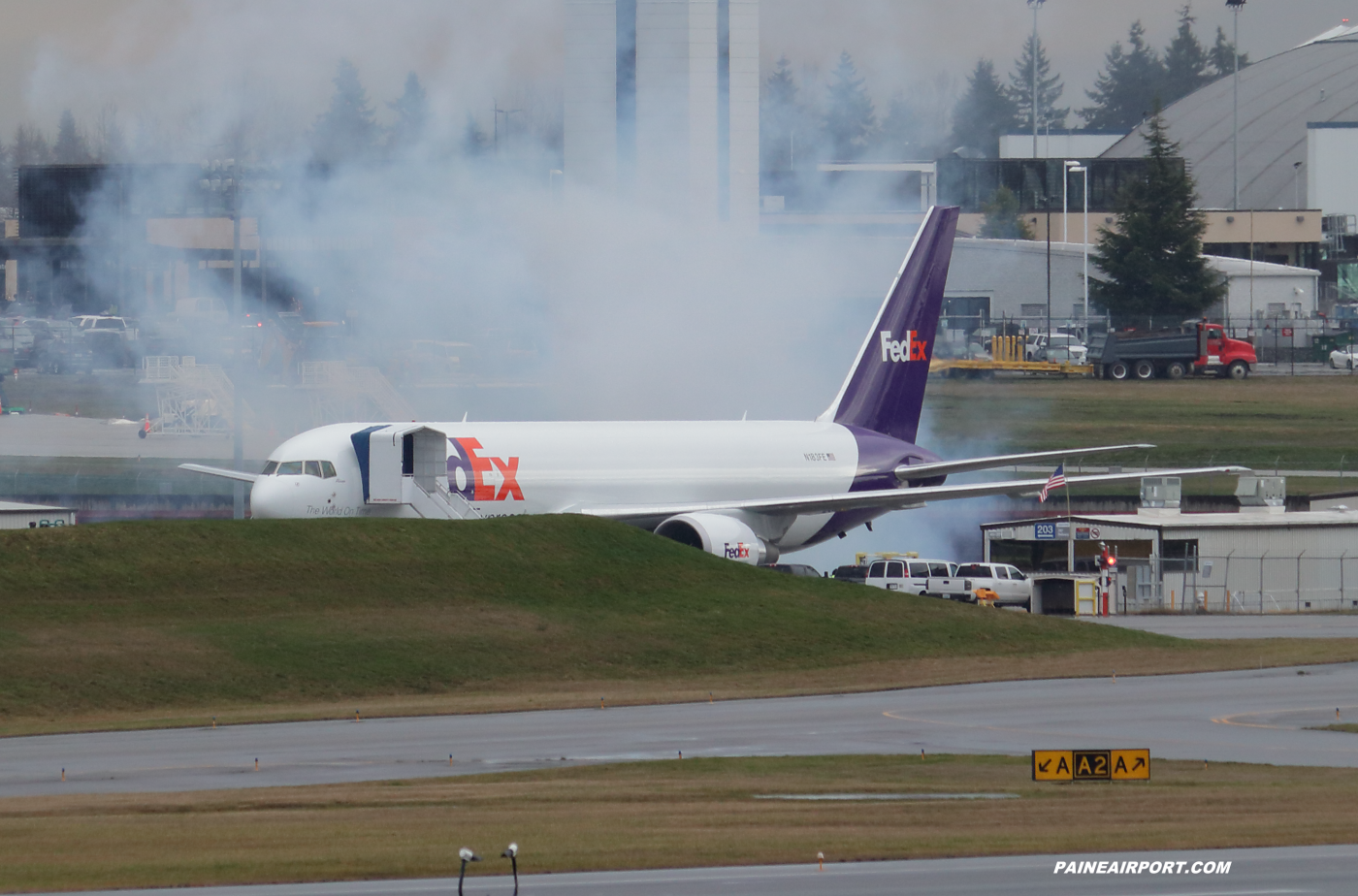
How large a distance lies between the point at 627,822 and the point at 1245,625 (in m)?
36.6

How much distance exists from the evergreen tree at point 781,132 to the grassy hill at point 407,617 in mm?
33680

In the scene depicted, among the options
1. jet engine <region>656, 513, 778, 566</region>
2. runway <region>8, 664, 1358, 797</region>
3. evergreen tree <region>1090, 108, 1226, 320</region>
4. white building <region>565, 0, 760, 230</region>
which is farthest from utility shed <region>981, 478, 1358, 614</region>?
evergreen tree <region>1090, 108, 1226, 320</region>

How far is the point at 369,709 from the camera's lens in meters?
35.4

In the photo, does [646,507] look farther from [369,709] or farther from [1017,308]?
[1017,308]

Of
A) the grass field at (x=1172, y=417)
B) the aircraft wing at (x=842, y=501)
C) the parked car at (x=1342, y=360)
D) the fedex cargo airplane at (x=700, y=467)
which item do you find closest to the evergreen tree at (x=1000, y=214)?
the parked car at (x=1342, y=360)

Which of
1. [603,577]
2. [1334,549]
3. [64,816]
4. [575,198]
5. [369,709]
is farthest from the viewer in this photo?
[575,198]

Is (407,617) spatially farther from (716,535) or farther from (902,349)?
(902,349)

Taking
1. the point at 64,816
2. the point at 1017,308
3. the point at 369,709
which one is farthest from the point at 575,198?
the point at 1017,308

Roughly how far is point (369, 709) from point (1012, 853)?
713 inches

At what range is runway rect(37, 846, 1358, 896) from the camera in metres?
18.3

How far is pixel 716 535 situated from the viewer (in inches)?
2030

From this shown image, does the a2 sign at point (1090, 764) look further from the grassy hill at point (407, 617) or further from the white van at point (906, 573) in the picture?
the white van at point (906, 573)

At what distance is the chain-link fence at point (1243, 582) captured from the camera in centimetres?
6275

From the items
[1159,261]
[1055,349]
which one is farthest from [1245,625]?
[1159,261]
